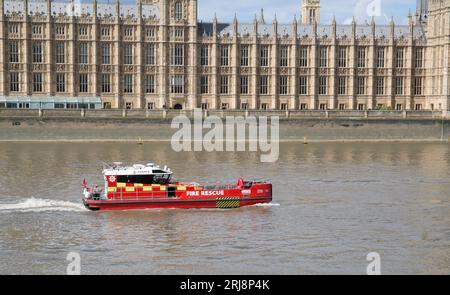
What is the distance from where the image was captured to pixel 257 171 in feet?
207

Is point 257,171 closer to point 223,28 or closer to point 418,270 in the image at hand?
point 418,270

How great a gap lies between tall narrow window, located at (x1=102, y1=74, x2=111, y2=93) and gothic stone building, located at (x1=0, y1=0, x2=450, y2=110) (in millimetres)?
143

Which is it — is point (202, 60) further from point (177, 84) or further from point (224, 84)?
point (177, 84)

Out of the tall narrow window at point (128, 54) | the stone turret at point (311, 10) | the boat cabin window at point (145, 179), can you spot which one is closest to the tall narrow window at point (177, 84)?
the tall narrow window at point (128, 54)

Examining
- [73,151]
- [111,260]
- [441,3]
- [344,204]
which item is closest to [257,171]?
[344,204]

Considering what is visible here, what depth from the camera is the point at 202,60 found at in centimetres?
11419

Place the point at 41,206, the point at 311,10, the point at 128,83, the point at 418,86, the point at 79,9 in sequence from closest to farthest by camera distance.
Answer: the point at 41,206 < the point at 79,9 < the point at 128,83 < the point at 418,86 < the point at 311,10

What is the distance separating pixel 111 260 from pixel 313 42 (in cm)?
9024

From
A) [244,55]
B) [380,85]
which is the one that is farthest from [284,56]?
[380,85]

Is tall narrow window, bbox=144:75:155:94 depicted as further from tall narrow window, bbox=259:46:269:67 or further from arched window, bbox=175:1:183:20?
tall narrow window, bbox=259:46:269:67

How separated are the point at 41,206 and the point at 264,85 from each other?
250 feet

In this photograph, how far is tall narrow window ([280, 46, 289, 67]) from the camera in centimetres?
11731

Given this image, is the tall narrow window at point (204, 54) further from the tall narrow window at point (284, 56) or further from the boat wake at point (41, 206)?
the boat wake at point (41, 206)

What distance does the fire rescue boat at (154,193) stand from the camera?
4456 centimetres
